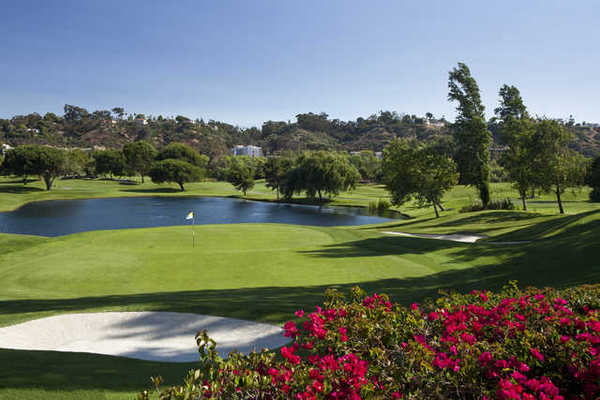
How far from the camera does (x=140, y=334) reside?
7.89m

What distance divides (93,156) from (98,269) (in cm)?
12381

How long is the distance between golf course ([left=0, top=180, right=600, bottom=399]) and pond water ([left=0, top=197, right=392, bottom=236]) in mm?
25642

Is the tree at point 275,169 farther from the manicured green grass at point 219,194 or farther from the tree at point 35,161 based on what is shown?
the tree at point 35,161

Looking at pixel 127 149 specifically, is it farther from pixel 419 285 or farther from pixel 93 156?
pixel 419 285

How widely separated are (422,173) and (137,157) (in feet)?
314

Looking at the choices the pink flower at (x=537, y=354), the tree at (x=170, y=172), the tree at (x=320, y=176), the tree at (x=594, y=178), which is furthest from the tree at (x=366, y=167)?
the pink flower at (x=537, y=354)

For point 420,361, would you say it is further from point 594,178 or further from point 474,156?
point 594,178

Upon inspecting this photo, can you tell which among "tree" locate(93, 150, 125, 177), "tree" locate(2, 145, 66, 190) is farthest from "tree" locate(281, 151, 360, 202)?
"tree" locate(93, 150, 125, 177)

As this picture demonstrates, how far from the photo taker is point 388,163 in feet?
137

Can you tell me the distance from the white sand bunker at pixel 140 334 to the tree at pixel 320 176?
193ft

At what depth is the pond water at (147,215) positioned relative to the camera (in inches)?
1816

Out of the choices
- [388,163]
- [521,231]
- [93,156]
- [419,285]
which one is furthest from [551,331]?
[93,156]

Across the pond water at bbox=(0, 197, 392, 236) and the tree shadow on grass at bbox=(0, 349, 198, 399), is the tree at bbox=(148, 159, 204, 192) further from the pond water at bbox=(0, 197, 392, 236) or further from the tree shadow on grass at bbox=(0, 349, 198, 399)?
the tree shadow on grass at bbox=(0, 349, 198, 399)

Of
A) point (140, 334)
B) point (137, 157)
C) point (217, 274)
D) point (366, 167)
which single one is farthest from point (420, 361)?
point (137, 157)
